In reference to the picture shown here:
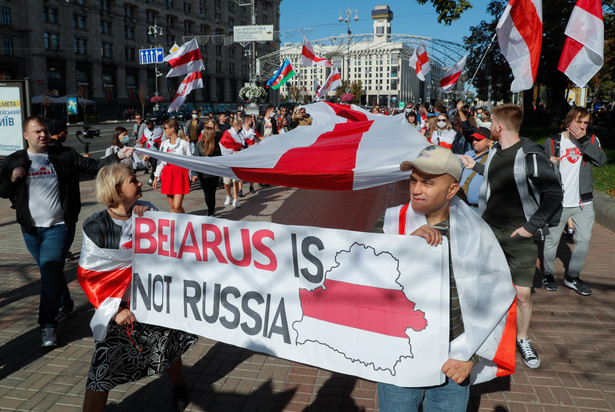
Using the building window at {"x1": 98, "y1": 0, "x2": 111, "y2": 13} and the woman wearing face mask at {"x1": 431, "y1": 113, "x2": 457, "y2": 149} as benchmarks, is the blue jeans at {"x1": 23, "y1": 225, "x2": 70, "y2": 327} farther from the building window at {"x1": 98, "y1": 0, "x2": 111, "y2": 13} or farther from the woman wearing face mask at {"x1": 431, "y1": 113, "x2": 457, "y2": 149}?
the building window at {"x1": 98, "y1": 0, "x2": 111, "y2": 13}

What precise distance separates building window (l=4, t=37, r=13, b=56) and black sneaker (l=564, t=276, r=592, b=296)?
59129 millimetres

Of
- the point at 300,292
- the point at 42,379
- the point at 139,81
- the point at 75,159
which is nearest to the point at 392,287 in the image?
the point at 300,292

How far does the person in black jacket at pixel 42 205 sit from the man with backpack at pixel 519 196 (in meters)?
3.25

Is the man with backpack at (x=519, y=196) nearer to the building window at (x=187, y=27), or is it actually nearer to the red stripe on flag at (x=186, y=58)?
the red stripe on flag at (x=186, y=58)

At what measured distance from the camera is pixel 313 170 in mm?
3479

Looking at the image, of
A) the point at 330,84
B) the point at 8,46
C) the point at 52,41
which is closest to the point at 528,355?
the point at 330,84

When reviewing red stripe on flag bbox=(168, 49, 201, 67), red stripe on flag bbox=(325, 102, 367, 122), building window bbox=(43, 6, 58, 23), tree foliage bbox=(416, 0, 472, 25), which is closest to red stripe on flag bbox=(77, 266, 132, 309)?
red stripe on flag bbox=(325, 102, 367, 122)

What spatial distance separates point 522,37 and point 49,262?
5300 millimetres

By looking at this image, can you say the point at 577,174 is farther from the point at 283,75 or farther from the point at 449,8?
the point at 283,75

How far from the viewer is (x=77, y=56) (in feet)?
194

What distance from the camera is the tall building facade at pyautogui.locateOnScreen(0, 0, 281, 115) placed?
52.6 meters

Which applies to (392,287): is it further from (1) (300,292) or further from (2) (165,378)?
(2) (165,378)

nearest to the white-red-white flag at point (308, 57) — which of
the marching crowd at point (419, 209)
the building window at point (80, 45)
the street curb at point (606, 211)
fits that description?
the street curb at point (606, 211)

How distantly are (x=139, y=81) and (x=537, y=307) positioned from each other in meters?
71.6
